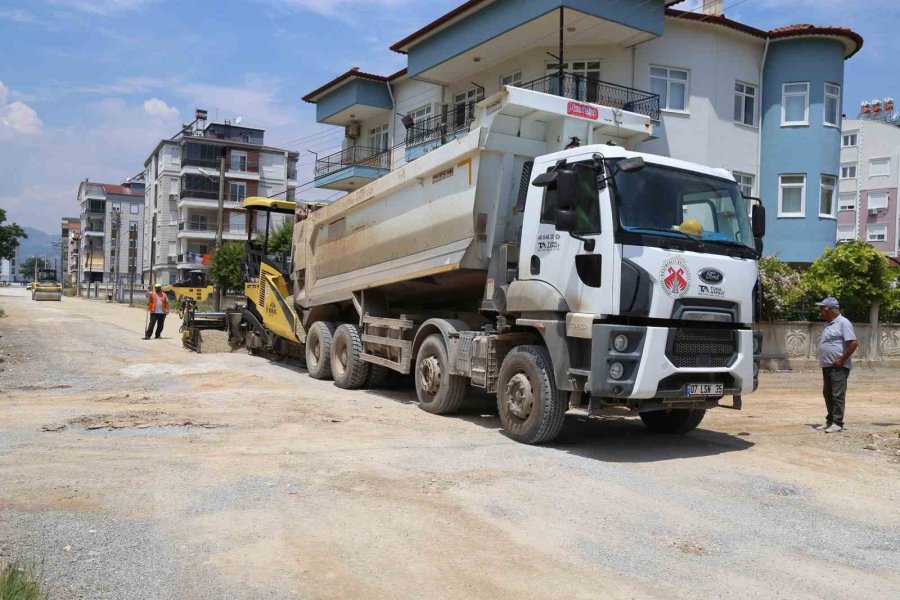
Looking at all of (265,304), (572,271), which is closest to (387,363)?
(572,271)

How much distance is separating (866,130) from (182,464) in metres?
55.4

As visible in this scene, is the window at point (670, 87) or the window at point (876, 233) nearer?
the window at point (670, 87)

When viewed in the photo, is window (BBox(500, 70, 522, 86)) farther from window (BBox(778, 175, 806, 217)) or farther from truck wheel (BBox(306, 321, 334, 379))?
truck wheel (BBox(306, 321, 334, 379))

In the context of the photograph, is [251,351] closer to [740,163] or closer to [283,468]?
[283,468]

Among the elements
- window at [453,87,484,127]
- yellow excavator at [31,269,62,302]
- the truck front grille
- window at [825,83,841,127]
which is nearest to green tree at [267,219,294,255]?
window at [453,87,484,127]

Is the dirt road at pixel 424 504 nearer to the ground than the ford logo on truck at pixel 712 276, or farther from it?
nearer to the ground

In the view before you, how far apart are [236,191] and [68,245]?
3343 inches

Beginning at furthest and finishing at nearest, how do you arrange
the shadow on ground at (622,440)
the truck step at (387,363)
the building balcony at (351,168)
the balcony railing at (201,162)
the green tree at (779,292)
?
the balcony railing at (201,162), the building balcony at (351,168), the green tree at (779,292), the truck step at (387,363), the shadow on ground at (622,440)

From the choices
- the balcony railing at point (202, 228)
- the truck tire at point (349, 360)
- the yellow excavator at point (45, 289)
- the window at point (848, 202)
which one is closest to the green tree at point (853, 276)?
the truck tire at point (349, 360)

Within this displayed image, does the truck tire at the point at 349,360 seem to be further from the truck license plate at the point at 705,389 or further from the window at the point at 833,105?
the window at the point at 833,105

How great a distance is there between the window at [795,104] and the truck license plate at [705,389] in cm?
1932

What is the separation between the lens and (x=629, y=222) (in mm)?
7227

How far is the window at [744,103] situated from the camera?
23.5 metres

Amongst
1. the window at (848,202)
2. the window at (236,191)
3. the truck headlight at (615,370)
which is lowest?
the truck headlight at (615,370)
